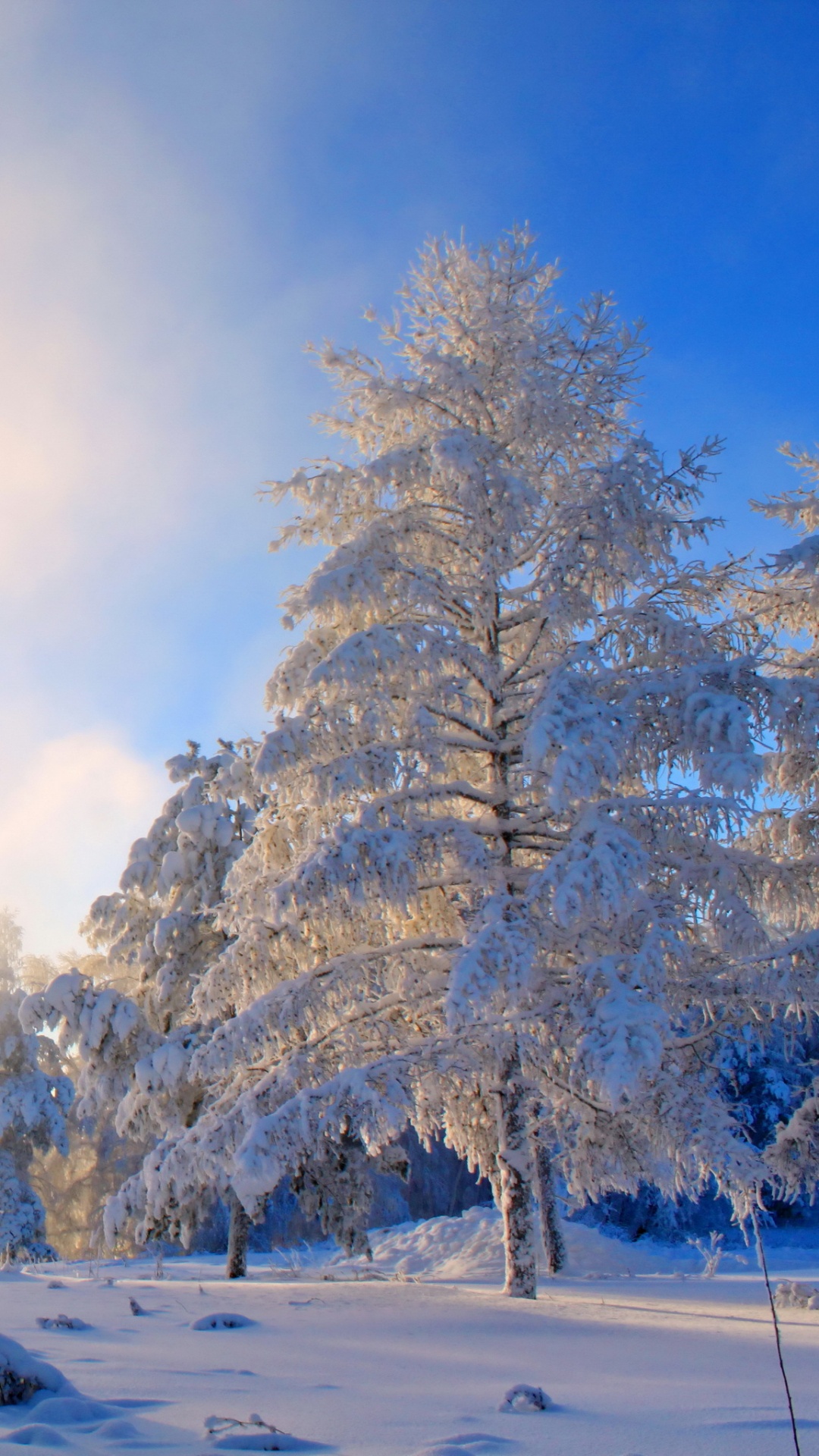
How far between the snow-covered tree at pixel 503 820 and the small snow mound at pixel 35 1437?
14.1 ft

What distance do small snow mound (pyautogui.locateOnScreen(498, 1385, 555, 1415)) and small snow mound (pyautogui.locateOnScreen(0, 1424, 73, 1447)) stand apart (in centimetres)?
152

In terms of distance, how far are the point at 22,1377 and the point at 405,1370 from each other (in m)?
1.80

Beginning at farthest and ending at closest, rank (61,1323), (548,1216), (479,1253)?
1. (479,1253)
2. (548,1216)
3. (61,1323)

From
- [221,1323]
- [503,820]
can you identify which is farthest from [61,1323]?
[503,820]

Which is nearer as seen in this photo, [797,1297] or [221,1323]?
[221,1323]

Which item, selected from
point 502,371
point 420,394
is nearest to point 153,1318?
point 420,394

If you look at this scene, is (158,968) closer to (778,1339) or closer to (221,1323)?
(221,1323)

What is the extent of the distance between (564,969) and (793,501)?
6147 millimetres

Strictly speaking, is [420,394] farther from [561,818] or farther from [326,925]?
[326,925]

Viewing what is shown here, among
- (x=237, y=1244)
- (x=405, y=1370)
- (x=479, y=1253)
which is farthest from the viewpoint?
(x=479, y=1253)

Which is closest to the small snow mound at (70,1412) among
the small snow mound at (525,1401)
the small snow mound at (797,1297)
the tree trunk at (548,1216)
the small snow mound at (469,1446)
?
the small snow mound at (469,1446)

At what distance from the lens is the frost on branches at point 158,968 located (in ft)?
44.4

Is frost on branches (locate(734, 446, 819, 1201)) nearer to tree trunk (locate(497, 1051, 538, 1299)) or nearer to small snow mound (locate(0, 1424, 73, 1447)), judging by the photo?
tree trunk (locate(497, 1051, 538, 1299))

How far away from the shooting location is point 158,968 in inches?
602
